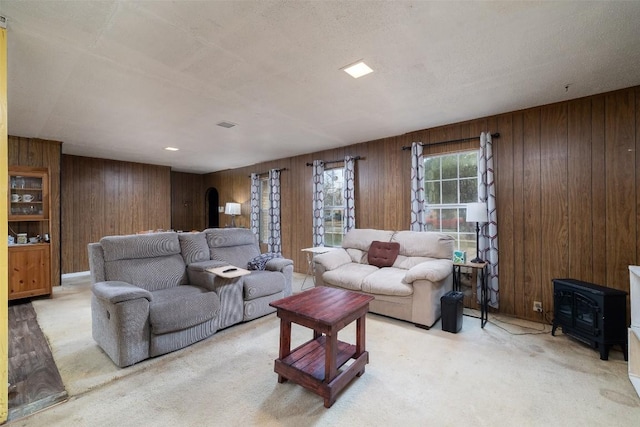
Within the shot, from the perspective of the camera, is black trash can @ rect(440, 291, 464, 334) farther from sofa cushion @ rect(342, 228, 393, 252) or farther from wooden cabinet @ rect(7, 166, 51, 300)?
wooden cabinet @ rect(7, 166, 51, 300)

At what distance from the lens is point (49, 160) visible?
14.8 ft

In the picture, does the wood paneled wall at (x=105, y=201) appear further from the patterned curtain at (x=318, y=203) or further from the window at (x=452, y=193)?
the window at (x=452, y=193)

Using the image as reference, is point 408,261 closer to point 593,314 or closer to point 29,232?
point 593,314

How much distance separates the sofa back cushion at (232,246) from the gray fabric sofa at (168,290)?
0.01 metres

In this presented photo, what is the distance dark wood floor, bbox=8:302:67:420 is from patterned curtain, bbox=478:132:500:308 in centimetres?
419

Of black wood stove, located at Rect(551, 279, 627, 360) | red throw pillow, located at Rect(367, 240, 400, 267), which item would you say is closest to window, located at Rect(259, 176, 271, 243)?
red throw pillow, located at Rect(367, 240, 400, 267)

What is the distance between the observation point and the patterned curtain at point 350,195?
15.8 feet

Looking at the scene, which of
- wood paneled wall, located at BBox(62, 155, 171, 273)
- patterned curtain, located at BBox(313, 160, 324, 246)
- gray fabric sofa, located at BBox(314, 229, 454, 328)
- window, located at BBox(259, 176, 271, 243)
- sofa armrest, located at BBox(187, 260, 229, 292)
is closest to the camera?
sofa armrest, located at BBox(187, 260, 229, 292)

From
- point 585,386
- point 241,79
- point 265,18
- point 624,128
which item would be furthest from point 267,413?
point 624,128

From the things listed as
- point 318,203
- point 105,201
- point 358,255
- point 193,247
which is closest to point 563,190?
point 358,255

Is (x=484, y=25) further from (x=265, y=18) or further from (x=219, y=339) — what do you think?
(x=219, y=339)

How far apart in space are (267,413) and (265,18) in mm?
2474

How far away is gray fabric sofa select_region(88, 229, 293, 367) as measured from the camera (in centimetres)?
228

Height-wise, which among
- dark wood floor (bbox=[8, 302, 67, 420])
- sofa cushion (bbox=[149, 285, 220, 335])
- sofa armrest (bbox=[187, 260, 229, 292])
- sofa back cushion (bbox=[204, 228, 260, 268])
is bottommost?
dark wood floor (bbox=[8, 302, 67, 420])
